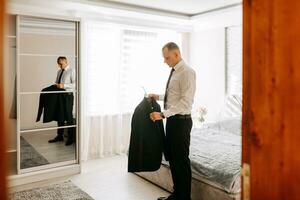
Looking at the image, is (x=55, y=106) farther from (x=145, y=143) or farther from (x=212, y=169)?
(x=212, y=169)

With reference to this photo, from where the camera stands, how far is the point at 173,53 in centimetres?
303

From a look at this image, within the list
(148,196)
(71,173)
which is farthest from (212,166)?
(71,173)

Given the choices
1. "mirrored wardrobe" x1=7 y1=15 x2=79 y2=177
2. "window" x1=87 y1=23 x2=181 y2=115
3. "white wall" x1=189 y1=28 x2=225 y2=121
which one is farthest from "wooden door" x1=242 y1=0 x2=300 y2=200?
"white wall" x1=189 y1=28 x2=225 y2=121

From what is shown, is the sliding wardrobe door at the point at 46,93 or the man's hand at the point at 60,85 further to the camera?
the man's hand at the point at 60,85

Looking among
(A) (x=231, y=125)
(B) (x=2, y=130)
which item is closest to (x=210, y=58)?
(A) (x=231, y=125)

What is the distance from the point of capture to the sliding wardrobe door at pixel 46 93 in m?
3.66

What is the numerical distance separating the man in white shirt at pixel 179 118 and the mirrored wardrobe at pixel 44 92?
1.54m

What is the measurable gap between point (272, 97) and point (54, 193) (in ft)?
9.70

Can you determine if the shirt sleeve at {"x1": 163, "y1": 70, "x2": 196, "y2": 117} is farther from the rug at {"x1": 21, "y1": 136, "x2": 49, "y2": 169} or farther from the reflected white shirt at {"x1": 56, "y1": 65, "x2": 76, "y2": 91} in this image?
the rug at {"x1": 21, "y1": 136, "x2": 49, "y2": 169}

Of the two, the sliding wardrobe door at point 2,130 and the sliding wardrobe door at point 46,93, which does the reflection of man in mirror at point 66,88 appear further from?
the sliding wardrobe door at point 2,130

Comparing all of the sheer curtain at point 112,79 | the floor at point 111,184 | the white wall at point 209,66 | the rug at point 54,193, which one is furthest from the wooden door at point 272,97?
the white wall at point 209,66

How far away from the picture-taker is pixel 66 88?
3.98m

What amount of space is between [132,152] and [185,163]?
605 millimetres

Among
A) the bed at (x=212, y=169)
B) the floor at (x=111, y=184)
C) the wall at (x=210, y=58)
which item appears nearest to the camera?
the bed at (x=212, y=169)
